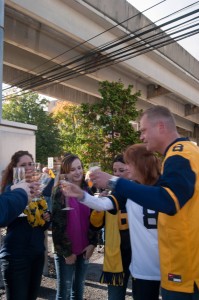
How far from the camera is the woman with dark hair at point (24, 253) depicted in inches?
114

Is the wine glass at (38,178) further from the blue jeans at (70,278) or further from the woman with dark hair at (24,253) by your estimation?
the blue jeans at (70,278)

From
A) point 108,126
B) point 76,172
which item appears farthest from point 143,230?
point 108,126

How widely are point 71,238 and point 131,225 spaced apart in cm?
98

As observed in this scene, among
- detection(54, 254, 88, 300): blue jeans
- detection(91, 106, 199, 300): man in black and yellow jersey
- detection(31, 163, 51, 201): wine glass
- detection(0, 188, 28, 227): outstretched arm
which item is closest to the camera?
detection(91, 106, 199, 300): man in black and yellow jersey

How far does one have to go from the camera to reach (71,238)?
3.41 m

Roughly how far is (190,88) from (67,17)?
994 cm

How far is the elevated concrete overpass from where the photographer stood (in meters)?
10.00

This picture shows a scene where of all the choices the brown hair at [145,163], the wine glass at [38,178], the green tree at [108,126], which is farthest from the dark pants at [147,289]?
the green tree at [108,126]

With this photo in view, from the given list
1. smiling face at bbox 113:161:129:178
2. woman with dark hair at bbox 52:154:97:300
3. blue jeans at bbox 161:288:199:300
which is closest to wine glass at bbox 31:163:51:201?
woman with dark hair at bbox 52:154:97:300

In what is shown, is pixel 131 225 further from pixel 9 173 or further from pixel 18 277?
pixel 9 173

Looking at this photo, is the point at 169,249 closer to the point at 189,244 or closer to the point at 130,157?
the point at 189,244

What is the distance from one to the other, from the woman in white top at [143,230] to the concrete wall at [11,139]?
12.7 feet

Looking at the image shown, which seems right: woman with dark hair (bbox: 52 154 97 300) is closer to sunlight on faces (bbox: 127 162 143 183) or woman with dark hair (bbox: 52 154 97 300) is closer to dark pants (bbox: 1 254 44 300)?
dark pants (bbox: 1 254 44 300)

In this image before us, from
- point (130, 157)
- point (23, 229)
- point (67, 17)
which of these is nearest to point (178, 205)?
point (130, 157)
